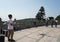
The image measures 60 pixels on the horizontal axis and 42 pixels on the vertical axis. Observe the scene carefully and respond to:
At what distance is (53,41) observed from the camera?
47.6 feet

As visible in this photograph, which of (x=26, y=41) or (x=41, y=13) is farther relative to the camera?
(x=41, y=13)

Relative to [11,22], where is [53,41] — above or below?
below

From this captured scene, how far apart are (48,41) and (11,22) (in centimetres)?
296

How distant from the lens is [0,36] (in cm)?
945

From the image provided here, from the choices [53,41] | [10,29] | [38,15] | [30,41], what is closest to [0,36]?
[10,29]

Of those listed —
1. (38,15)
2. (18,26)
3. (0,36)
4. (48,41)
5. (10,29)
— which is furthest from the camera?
(38,15)

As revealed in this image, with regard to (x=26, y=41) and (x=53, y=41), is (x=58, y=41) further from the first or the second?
(x=26, y=41)

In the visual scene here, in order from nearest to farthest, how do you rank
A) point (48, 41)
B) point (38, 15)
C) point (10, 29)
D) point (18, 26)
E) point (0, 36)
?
1. point (0, 36)
2. point (10, 29)
3. point (48, 41)
4. point (18, 26)
5. point (38, 15)

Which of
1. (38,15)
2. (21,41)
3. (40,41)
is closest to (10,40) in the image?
(21,41)

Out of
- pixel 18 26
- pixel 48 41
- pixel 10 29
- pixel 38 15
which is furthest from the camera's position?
pixel 38 15

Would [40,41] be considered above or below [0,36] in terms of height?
below

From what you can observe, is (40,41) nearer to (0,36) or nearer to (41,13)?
(0,36)

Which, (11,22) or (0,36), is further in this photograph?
(11,22)

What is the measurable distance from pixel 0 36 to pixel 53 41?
5.93 m
